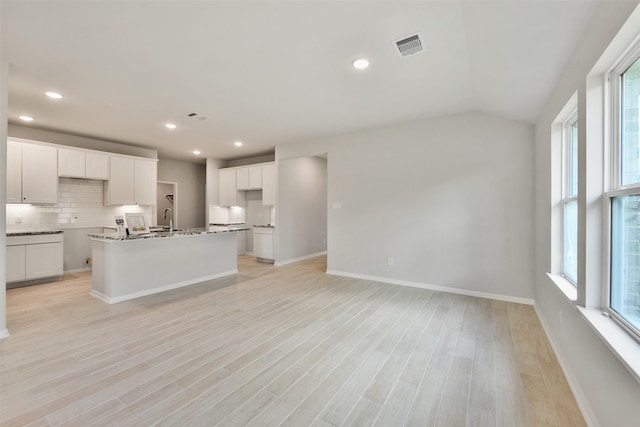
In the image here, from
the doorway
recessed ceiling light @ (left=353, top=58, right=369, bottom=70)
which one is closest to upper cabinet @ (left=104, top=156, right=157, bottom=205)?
the doorway

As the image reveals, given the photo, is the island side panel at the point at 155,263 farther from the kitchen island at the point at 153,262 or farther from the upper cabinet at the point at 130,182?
the upper cabinet at the point at 130,182

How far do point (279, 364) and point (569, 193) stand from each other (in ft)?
10.5

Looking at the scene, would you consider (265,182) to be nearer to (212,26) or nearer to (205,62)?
→ (205,62)

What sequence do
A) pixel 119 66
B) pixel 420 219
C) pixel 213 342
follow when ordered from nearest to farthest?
1. pixel 213 342
2. pixel 119 66
3. pixel 420 219

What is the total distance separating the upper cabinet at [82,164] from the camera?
5141mm

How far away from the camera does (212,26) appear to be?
220 centimetres

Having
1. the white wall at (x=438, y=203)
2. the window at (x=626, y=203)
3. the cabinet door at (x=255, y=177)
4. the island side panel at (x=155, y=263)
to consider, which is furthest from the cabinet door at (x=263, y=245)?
the window at (x=626, y=203)

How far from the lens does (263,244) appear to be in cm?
662

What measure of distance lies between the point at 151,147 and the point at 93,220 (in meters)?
2.03

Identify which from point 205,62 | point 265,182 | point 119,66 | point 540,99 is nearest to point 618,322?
point 540,99

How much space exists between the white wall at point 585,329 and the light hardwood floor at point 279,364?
0.16 m

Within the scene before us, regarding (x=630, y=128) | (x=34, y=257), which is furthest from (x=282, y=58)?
(x=34, y=257)

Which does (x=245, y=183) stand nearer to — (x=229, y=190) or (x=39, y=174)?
(x=229, y=190)

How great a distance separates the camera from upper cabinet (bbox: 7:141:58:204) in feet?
15.0
